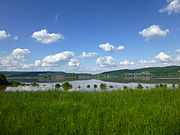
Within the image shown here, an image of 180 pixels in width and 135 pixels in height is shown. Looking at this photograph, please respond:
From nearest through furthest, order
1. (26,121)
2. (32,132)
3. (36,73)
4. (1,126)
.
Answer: (32,132), (1,126), (26,121), (36,73)

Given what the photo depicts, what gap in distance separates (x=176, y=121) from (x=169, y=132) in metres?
0.97

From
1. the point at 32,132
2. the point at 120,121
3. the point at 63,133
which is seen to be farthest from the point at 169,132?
the point at 32,132

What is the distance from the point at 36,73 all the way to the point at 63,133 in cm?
18702

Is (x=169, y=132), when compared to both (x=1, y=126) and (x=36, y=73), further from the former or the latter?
(x=36, y=73)

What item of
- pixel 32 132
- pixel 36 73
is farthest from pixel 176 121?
pixel 36 73

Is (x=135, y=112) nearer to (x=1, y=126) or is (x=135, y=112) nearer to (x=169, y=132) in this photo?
(x=169, y=132)

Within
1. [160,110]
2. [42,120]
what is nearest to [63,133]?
[42,120]

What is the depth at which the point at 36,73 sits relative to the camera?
18262 cm

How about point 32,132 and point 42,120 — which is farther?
point 42,120

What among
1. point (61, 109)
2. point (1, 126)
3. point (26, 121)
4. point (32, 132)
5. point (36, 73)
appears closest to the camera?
point (32, 132)

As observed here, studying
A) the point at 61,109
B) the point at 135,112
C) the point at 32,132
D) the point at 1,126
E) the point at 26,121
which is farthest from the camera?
the point at 61,109

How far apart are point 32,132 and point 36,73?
18683 centimetres

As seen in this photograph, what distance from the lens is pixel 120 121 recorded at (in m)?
5.34

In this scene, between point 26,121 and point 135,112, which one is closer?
point 26,121
